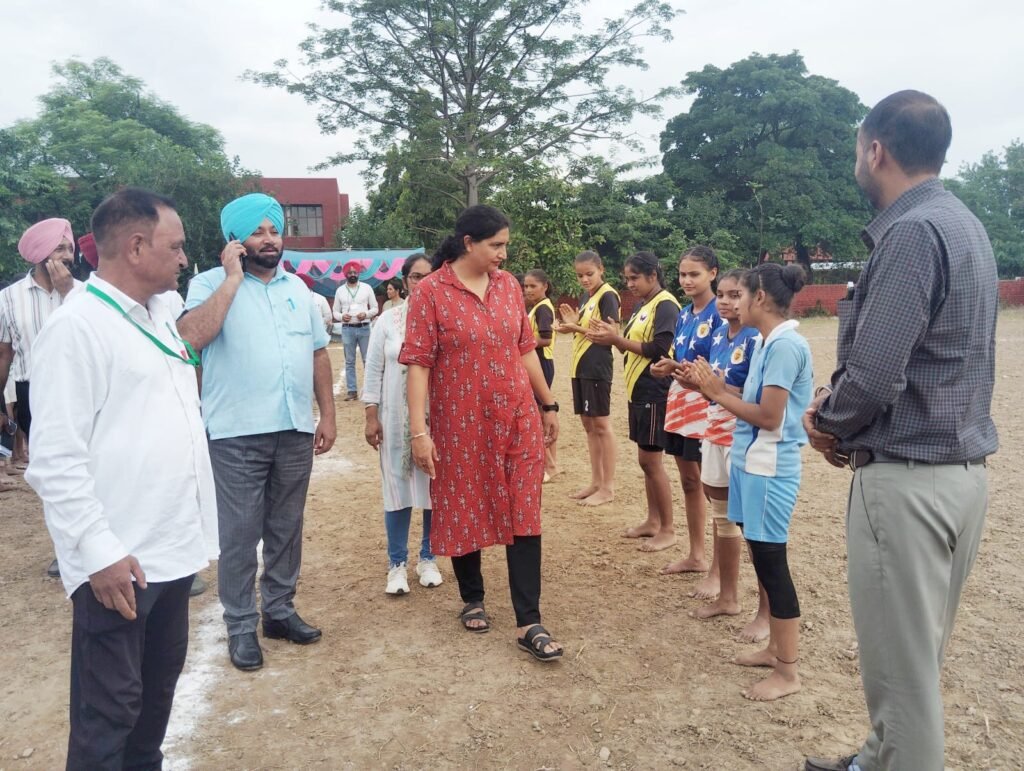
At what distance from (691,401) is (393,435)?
173 centimetres

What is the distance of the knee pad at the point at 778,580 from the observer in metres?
3.11

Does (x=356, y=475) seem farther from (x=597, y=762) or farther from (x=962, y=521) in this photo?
(x=962, y=521)

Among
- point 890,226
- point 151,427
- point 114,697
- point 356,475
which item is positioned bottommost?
point 356,475

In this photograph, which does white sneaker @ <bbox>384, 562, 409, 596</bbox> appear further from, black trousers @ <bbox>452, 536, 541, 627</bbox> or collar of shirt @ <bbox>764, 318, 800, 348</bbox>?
collar of shirt @ <bbox>764, 318, 800, 348</bbox>

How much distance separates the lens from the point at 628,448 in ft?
27.2

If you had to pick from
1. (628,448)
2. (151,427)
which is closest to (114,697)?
(151,427)

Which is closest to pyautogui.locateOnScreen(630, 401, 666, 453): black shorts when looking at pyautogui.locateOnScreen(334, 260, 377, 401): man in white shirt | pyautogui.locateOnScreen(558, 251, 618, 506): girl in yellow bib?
pyautogui.locateOnScreen(558, 251, 618, 506): girl in yellow bib

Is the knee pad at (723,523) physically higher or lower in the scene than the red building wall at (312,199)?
lower

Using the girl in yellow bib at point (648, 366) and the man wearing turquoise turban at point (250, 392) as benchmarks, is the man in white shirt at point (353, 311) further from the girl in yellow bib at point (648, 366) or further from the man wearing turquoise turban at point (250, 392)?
the man wearing turquoise turban at point (250, 392)

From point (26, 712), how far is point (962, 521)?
362 centimetres

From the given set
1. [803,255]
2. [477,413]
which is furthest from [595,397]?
[803,255]

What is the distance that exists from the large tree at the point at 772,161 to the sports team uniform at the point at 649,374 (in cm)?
2609

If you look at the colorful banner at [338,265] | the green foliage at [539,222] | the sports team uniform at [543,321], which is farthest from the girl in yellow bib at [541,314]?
the colorful banner at [338,265]

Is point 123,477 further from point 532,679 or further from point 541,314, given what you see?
point 541,314
